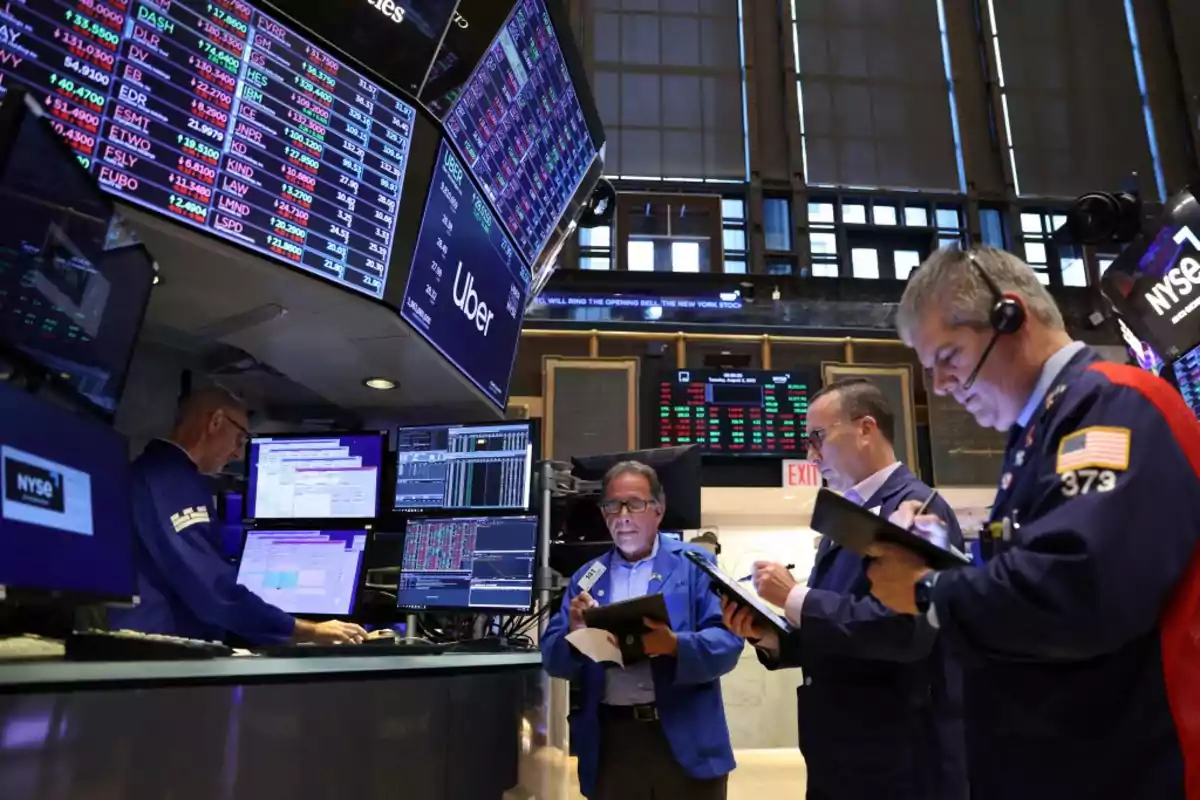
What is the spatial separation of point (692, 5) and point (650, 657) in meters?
8.83

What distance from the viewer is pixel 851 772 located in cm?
174

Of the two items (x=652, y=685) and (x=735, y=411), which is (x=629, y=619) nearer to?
(x=652, y=685)

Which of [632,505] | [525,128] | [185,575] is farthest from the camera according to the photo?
[525,128]

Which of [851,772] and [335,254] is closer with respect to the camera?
[851,772]

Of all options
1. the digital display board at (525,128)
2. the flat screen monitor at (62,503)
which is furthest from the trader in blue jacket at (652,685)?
the digital display board at (525,128)

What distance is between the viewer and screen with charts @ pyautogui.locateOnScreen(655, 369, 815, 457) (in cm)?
629

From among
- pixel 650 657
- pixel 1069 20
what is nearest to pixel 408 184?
pixel 650 657

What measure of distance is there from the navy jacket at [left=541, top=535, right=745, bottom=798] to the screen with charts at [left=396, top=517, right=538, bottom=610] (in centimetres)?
25

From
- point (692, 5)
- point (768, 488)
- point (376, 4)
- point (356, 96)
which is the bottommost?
point (768, 488)

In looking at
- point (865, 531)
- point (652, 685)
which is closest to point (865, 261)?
point (652, 685)

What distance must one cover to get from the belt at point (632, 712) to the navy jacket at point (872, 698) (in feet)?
1.86

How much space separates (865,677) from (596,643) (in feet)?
2.44

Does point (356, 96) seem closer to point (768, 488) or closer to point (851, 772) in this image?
point (851, 772)

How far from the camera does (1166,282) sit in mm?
4543
